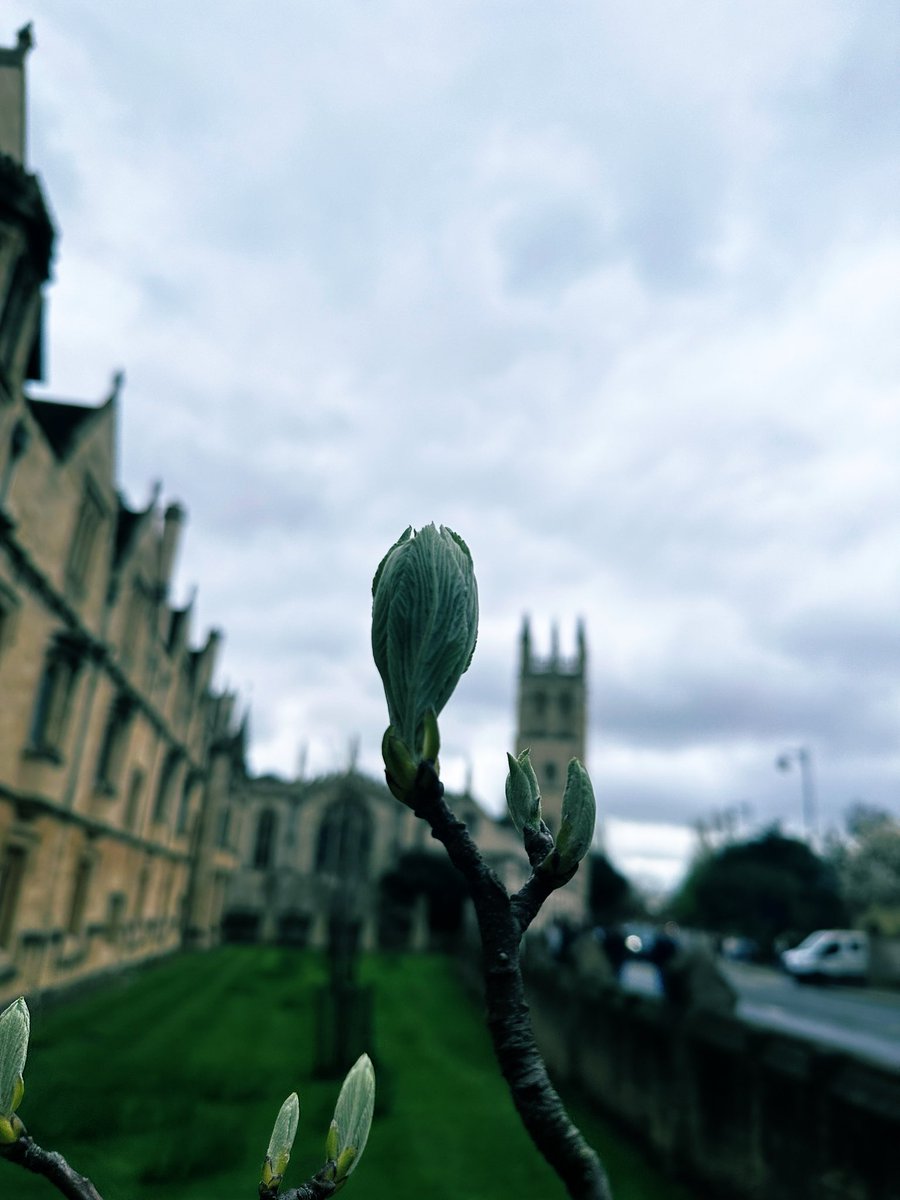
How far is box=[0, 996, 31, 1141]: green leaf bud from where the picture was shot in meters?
1.07

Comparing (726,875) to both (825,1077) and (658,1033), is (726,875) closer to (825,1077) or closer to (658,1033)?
(658,1033)

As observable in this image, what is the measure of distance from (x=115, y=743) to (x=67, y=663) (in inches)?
201

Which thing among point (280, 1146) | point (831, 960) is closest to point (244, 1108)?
point (280, 1146)

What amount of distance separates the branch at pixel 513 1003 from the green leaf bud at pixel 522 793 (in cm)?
8

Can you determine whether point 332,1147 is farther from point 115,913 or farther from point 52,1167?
point 115,913

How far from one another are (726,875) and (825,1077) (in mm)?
50508

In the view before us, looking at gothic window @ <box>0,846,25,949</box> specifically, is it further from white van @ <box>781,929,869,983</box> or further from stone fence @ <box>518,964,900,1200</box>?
white van @ <box>781,929,869,983</box>

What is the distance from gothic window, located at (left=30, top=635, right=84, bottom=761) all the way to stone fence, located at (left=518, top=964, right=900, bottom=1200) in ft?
33.4

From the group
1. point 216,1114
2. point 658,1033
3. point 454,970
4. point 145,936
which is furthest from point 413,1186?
point 454,970

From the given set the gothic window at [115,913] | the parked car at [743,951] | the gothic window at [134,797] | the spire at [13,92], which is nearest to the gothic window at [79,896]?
the gothic window at [115,913]

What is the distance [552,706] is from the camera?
76.9 metres

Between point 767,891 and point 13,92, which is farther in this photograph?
point 767,891

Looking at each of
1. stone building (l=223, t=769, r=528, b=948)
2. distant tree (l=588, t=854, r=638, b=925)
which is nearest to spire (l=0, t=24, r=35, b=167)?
stone building (l=223, t=769, r=528, b=948)

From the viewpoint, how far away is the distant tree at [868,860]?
5509 centimetres
